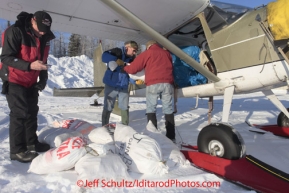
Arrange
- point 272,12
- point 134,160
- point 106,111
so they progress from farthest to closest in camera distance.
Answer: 1. point 106,111
2. point 272,12
3. point 134,160

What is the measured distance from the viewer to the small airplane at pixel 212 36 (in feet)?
8.41

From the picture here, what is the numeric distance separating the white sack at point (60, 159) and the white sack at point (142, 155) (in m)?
0.41

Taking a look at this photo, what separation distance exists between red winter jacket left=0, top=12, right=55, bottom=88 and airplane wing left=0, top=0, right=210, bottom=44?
1.04 m

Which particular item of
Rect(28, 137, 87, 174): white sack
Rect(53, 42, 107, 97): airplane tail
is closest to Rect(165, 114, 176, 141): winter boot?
Rect(28, 137, 87, 174): white sack

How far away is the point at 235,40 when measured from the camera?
2879 mm

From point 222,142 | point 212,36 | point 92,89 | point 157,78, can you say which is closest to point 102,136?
point 157,78

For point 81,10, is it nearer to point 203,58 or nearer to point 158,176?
point 203,58

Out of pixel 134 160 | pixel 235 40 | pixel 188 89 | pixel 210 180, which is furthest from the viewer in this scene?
pixel 188 89

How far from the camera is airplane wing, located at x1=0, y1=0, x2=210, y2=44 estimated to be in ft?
10.8

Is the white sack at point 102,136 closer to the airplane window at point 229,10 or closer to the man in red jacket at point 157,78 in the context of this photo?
the man in red jacket at point 157,78


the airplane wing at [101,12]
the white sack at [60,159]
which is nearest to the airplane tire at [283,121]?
the airplane wing at [101,12]

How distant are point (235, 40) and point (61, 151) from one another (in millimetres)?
A: 2415

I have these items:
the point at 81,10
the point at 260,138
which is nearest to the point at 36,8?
the point at 81,10

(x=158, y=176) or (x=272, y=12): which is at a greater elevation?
(x=272, y=12)
